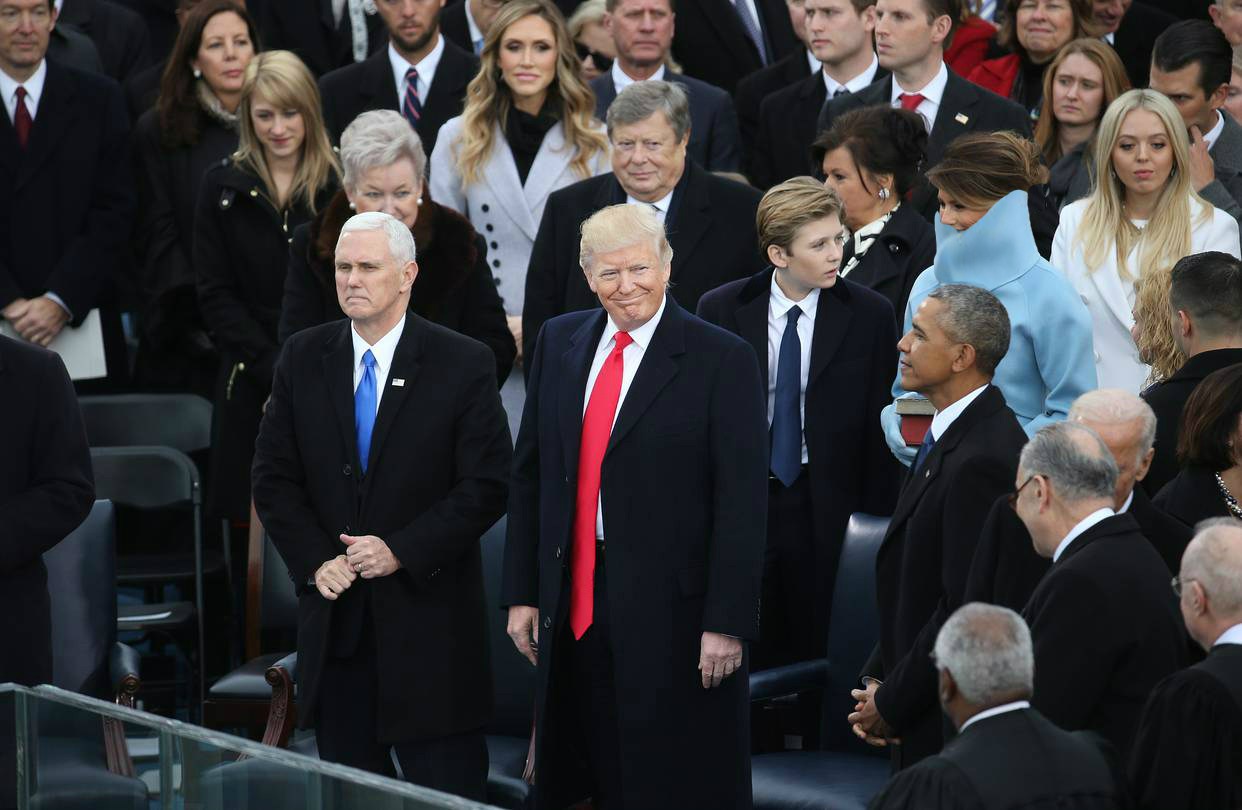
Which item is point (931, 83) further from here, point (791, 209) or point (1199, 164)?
point (791, 209)

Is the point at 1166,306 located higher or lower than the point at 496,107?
lower

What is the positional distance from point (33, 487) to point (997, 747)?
2.83 meters

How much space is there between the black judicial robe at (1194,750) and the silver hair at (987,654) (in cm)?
27

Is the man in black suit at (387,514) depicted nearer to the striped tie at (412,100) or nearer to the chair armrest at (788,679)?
the chair armrest at (788,679)

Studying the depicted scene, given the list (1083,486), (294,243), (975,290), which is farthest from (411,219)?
(1083,486)

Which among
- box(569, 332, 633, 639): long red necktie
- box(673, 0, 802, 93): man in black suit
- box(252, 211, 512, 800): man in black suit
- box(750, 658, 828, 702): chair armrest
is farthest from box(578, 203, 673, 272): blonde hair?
box(673, 0, 802, 93): man in black suit

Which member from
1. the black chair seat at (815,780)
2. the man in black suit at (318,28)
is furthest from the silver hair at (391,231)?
the man in black suit at (318,28)

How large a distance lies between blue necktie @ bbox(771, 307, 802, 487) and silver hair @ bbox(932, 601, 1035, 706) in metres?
2.35

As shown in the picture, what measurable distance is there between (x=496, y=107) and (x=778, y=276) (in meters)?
1.71

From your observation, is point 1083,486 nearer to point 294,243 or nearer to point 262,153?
point 294,243

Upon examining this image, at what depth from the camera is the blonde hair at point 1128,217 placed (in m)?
6.04

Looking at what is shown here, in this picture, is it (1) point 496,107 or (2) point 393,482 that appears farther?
(1) point 496,107

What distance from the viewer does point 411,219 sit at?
6043 mm

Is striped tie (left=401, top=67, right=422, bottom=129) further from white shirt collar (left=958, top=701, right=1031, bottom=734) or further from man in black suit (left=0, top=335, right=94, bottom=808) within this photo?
white shirt collar (left=958, top=701, right=1031, bottom=734)
